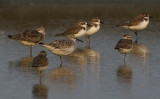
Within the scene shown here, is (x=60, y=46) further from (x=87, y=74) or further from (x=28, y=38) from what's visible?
(x=28, y=38)

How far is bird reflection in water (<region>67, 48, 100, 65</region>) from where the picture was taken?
18.4 metres

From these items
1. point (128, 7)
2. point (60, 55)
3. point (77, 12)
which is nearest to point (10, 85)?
Answer: point (60, 55)

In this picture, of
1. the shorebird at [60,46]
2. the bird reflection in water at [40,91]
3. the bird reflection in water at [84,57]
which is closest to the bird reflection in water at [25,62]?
the shorebird at [60,46]

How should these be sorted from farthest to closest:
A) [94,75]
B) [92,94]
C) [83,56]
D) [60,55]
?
[83,56], [60,55], [94,75], [92,94]

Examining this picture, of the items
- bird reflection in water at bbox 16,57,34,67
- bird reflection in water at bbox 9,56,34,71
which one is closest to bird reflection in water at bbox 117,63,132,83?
bird reflection in water at bbox 9,56,34,71

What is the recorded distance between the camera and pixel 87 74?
16016 millimetres

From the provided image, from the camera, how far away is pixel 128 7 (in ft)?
120

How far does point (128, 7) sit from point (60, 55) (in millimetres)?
19305

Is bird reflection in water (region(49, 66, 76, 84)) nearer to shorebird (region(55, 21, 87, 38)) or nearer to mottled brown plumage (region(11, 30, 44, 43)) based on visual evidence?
mottled brown plumage (region(11, 30, 44, 43))

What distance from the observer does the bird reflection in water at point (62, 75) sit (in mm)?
15133

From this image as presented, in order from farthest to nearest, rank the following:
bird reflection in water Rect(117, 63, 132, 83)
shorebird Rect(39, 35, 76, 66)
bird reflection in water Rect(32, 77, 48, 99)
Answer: shorebird Rect(39, 35, 76, 66)
bird reflection in water Rect(117, 63, 132, 83)
bird reflection in water Rect(32, 77, 48, 99)

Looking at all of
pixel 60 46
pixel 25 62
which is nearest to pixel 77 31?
pixel 25 62

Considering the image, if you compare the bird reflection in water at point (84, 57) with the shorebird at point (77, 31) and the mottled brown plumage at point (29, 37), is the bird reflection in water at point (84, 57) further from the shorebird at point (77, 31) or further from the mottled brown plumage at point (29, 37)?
the mottled brown plumage at point (29, 37)

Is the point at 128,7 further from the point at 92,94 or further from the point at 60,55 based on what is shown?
the point at 92,94
